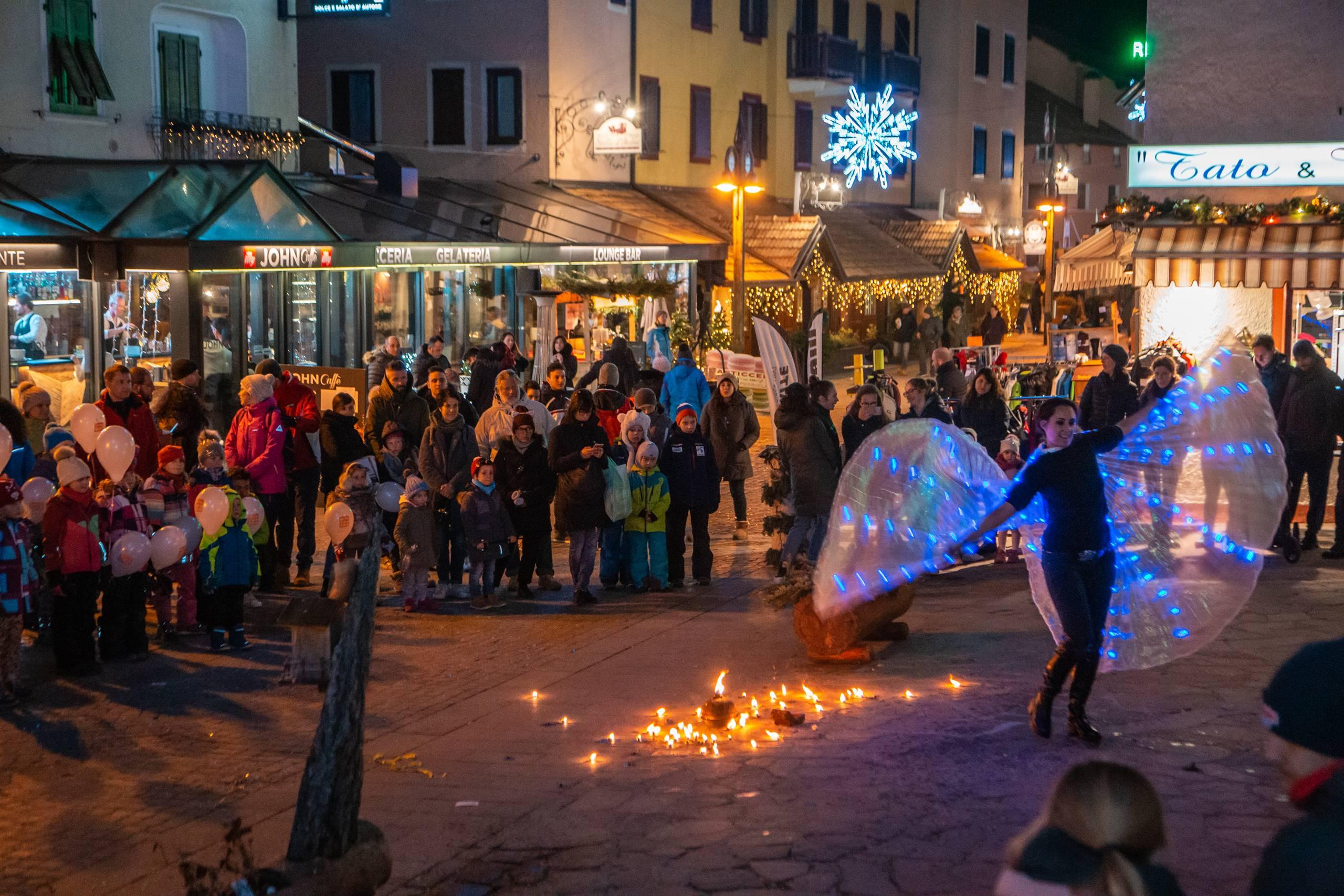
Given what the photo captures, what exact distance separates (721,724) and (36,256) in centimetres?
1214

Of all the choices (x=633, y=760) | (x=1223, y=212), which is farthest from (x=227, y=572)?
(x=1223, y=212)

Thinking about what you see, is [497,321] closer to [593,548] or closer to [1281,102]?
[1281,102]

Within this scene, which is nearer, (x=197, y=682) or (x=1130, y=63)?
(x=197, y=682)

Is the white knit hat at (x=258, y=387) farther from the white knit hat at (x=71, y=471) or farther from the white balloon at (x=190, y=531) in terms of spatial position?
the white knit hat at (x=71, y=471)

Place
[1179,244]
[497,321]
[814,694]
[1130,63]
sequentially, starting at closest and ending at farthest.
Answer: [814,694]
[1179,244]
[497,321]
[1130,63]

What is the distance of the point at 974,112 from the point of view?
47531 millimetres

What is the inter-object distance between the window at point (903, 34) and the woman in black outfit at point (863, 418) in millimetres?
33261

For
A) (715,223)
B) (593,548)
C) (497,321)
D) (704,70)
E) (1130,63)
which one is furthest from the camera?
(1130,63)

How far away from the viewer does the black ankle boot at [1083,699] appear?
768cm

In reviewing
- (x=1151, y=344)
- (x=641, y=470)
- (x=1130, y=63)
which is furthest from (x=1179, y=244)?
(x=1130, y=63)

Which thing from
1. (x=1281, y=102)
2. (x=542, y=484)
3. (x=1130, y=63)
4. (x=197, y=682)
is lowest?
(x=197, y=682)

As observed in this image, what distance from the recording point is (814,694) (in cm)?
888

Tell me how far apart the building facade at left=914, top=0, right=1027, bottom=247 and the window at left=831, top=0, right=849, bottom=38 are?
5.41 m

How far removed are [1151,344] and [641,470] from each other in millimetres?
9387
